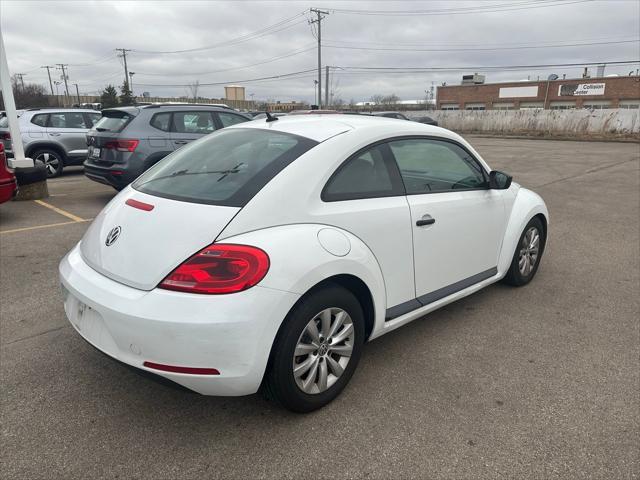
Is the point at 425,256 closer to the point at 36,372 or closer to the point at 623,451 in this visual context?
the point at 623,451

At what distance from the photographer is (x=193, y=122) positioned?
7.87 metres

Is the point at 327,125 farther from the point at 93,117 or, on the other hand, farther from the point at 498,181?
the point at 93,117

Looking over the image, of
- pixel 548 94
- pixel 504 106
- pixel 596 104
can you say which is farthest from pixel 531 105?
pixel 596 104

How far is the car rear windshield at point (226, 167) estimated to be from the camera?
2449 millimetres

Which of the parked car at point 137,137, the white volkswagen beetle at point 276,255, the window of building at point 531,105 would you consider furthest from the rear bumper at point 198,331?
the window of building at point 531,105

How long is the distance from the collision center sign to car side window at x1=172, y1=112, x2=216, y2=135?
178 feet

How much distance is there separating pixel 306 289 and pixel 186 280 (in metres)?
0.56

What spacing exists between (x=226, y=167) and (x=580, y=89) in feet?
191

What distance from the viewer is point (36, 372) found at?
2.89 m

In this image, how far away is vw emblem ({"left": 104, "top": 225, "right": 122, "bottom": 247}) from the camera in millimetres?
2463

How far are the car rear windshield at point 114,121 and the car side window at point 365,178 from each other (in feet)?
18.7

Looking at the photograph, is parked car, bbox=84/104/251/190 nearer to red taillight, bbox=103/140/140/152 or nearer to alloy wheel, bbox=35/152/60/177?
red taillight, bbox=103/140/140/152

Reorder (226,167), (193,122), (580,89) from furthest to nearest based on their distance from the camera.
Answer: (580,89) → (193,122) → (226,167)

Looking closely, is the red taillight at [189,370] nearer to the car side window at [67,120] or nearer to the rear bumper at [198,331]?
the rear bumper at [198,331]
